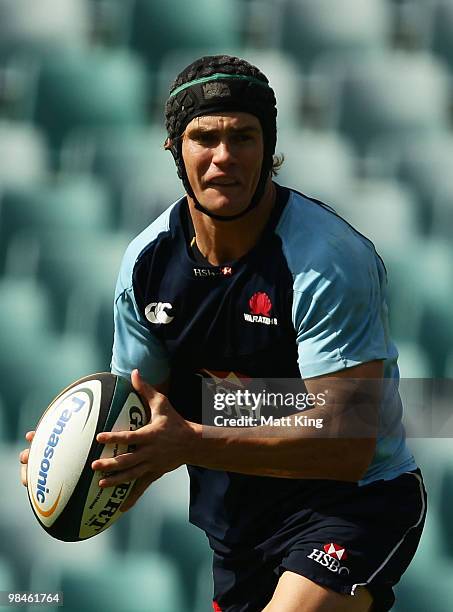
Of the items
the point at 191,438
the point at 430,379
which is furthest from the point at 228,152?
the point at 430,379

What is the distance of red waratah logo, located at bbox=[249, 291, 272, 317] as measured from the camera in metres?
2.40

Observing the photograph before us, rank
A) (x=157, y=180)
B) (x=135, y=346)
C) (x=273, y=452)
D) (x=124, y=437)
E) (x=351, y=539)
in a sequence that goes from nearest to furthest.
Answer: (x=124, y=437) < (x=273, y=452) < (x=351, y=539) < (x=135, y=346) < (x=157, y=180)

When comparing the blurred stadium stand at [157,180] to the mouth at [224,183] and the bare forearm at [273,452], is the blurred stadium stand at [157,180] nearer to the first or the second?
the bare forearm at [273,452]

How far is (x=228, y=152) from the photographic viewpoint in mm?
2357

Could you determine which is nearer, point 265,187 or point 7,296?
point 265,187

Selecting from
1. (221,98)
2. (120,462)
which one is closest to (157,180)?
(221,98)

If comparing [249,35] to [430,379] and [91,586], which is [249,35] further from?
Answer: [91,586]

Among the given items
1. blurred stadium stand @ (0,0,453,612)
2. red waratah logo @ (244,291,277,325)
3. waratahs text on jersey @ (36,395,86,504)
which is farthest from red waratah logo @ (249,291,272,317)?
blurred stadium stand @ (0,0,453,612)

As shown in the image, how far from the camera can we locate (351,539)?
2438mm

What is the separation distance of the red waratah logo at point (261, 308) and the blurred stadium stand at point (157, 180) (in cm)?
136

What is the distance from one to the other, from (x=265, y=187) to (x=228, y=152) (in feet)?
0.40

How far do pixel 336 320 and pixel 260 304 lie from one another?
17 centimetres

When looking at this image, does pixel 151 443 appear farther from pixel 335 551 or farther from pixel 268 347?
pixel 335 551

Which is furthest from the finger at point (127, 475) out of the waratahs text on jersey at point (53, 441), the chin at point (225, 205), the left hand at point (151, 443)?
the chin at point (225, 205)
